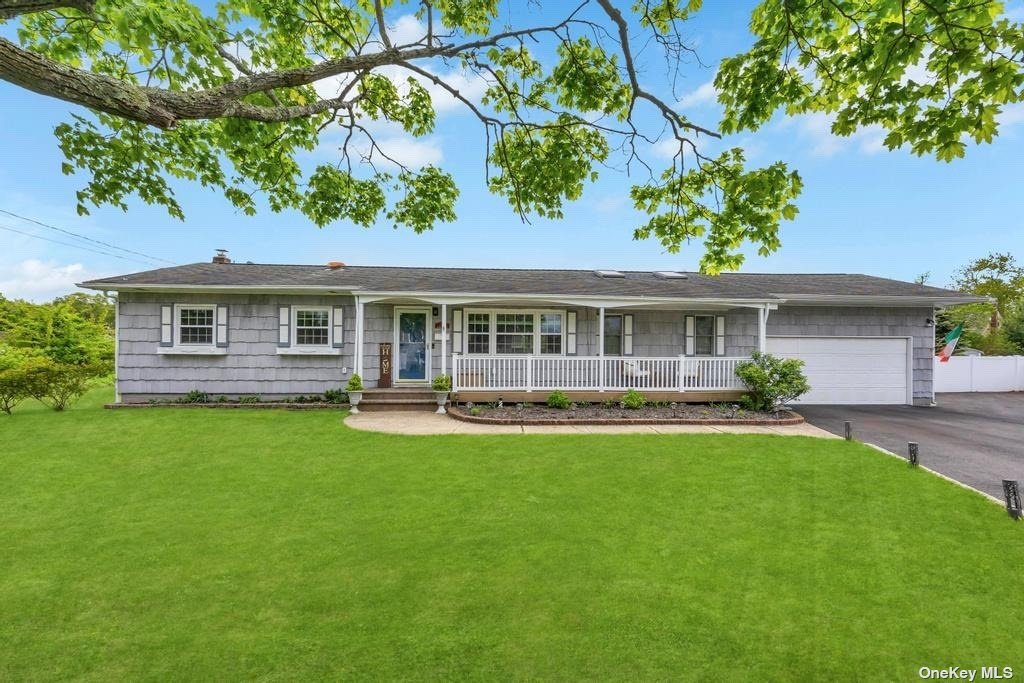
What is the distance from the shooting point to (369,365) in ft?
37.0

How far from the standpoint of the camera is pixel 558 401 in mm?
9828

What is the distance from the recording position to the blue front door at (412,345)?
1148 cm

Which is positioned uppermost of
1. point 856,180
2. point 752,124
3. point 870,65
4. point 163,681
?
point 856,180

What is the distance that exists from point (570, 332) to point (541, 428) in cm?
400

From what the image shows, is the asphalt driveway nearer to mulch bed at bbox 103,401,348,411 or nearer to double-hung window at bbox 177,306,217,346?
mulch bed at bbox 103,401,348,411

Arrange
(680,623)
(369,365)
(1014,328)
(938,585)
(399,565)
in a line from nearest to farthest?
(680,623) → (938,585) → (399,565) → (369,365) → (1014,328)

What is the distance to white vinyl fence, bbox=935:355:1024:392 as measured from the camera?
1455cm

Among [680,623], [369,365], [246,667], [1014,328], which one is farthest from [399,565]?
[1014,328]

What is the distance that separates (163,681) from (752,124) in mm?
6059

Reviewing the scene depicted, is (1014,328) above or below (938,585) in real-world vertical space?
above

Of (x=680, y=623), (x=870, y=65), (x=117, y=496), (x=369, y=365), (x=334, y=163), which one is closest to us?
(x=680, y=623)

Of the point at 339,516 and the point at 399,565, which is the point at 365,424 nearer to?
the point at 339,516

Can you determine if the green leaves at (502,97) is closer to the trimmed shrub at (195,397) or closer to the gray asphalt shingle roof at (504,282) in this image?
the gray asphalt shingle roof at (504,282)

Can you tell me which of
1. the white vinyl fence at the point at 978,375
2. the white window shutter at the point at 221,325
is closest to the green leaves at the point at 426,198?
the white window shutter at the point at 221,325
